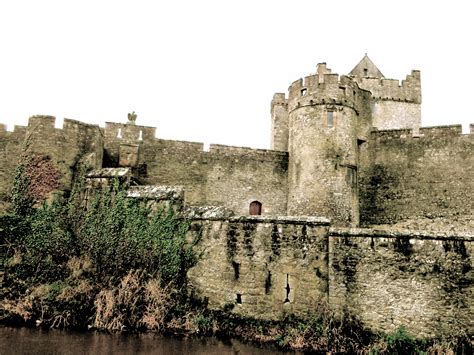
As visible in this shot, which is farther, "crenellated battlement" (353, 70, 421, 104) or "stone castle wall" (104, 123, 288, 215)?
"crenellated battlement" (353, 70, 421, 104)

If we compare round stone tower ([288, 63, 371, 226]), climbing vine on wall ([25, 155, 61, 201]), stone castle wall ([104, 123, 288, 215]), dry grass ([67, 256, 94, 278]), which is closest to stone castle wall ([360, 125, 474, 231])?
round stone tower ([288, 63, 371, 226])

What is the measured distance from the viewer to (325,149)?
15.7 metres

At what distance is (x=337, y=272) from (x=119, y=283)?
504cm

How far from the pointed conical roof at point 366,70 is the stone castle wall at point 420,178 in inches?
473

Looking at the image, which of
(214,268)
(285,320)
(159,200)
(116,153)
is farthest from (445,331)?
(116,153)

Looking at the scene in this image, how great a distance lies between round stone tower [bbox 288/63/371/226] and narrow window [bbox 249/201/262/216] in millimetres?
1493

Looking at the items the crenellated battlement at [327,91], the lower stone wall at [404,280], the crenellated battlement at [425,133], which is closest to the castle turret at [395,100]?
the crenellated battlement at [425,133]

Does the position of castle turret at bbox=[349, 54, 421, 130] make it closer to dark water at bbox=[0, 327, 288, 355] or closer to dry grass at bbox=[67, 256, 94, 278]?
dark water at bbox=[0, 327, 288, 355]

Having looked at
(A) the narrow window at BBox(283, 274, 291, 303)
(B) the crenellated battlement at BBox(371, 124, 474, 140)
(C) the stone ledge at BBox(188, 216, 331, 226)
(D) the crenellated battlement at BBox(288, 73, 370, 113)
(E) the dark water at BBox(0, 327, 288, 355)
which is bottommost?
(E) the dark water at BBox(0, 327, 288, 355)

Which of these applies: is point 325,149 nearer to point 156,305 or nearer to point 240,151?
point 240,151

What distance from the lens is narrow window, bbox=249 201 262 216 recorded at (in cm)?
1723

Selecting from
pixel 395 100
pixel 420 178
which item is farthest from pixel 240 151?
pixel 395 100

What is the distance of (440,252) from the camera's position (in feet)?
26.7

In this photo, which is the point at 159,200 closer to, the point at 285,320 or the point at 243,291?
the point at 243,291
